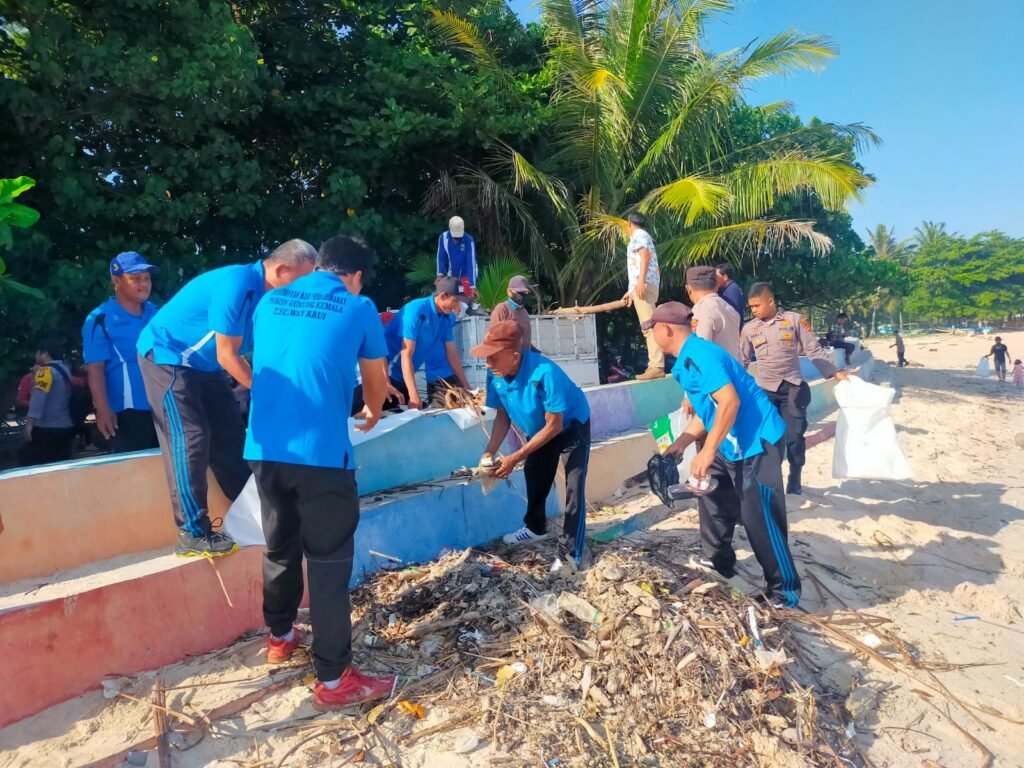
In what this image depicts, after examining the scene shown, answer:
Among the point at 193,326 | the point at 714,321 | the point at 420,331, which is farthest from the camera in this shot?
the point at 420,331

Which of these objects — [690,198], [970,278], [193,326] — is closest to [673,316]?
[193,326]

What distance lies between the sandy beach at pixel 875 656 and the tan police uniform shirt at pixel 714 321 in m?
1.45

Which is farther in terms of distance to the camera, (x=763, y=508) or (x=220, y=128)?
(x=220, y=128)

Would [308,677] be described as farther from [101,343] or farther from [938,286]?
[938,286]

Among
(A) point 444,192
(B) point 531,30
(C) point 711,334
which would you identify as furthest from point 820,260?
(C) point 711,334

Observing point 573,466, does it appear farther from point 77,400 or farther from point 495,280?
point 495,280

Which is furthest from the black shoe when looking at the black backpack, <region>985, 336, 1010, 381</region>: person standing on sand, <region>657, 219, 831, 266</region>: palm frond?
<region>985, 336, 1010, 381</region>: person standing on sand

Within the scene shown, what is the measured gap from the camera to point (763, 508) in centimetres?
368

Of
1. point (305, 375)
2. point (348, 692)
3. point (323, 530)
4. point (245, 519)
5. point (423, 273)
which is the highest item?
point (423, 273)

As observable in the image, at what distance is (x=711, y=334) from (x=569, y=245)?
6596 mm

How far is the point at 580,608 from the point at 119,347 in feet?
10.7

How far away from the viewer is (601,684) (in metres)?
2.98

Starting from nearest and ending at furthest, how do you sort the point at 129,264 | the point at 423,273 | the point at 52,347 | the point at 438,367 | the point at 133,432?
the point at 129,264 < the point at 133,432 < the point at 438,367 < the point at 52,347 < the point at 423,273

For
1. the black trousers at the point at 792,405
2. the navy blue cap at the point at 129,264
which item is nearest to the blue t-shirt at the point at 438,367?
the navy blue cap at the point at 129,264
